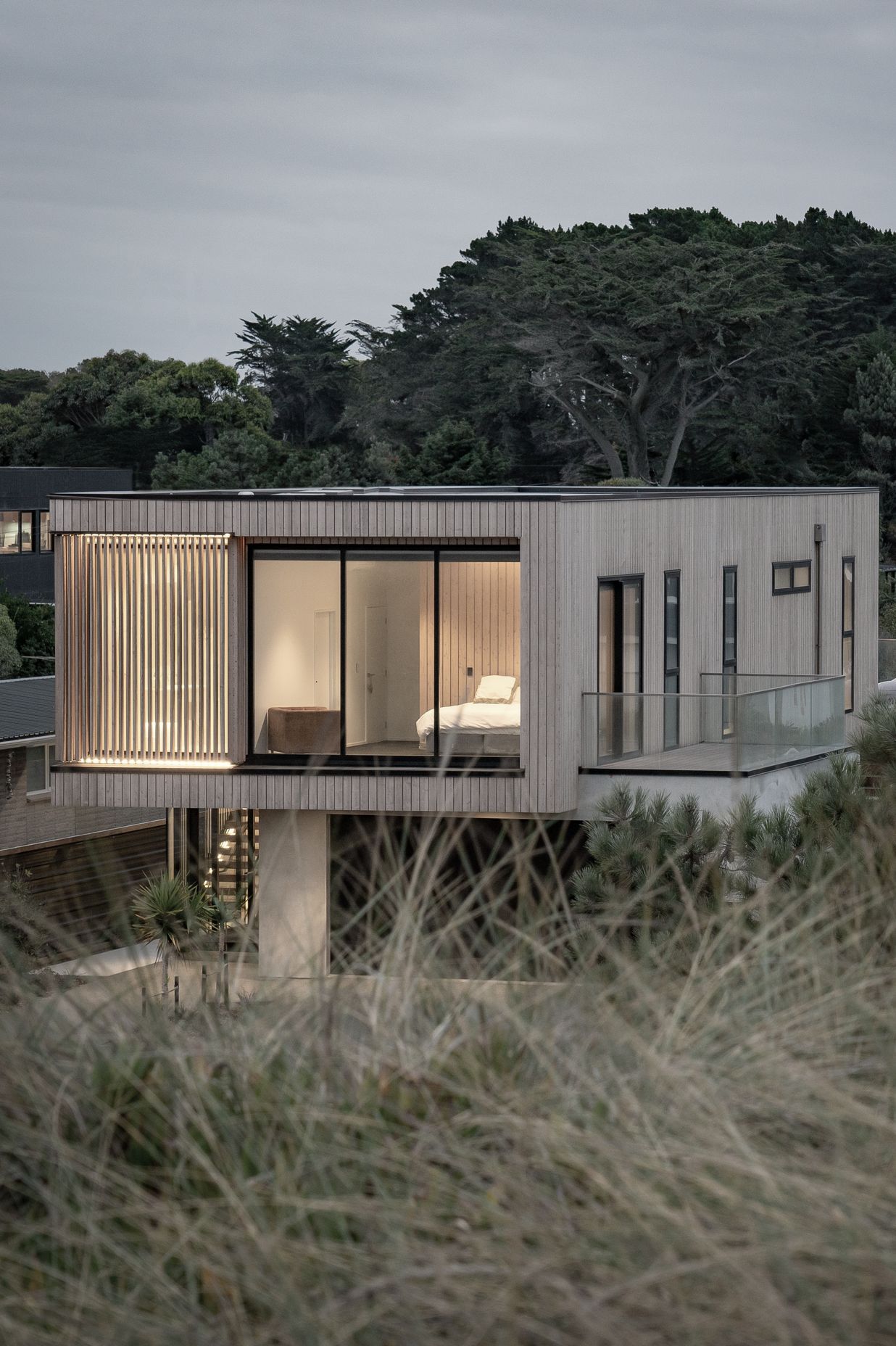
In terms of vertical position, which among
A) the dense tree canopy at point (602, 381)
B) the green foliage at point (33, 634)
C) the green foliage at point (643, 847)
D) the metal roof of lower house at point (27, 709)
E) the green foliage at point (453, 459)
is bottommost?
the green foliage at point (643, 847)

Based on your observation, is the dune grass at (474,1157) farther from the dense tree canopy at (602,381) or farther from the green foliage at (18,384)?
the green foliage at (18,384)

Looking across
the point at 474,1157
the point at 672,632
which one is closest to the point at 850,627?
the point at 672,632

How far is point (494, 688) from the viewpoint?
47.1 ft

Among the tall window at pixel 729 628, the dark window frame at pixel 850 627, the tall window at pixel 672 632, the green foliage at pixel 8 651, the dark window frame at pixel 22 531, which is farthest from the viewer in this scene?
the dark window frame at pixel 22 531

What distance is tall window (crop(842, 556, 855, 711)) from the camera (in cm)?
1983

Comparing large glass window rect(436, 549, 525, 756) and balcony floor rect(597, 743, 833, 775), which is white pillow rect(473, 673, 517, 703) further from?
balcony floor rect(597, 743, 833, 775)

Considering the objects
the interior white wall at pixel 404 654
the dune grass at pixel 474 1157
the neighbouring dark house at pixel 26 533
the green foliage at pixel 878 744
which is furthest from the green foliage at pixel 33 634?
the dune grass at pixel 474 1157

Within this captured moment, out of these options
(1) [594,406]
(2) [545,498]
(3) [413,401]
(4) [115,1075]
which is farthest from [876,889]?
(3) [413,401]

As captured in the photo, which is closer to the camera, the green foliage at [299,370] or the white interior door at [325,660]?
the white interior door at [325,660]

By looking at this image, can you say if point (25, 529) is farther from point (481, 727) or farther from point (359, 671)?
point (481, 727)

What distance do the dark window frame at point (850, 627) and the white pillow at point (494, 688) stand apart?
6.43 metres

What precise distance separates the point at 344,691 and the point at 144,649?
1.69m

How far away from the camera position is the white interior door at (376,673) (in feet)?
47.6

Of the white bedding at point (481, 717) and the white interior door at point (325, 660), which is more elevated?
the white interior door at point (325, 660)
